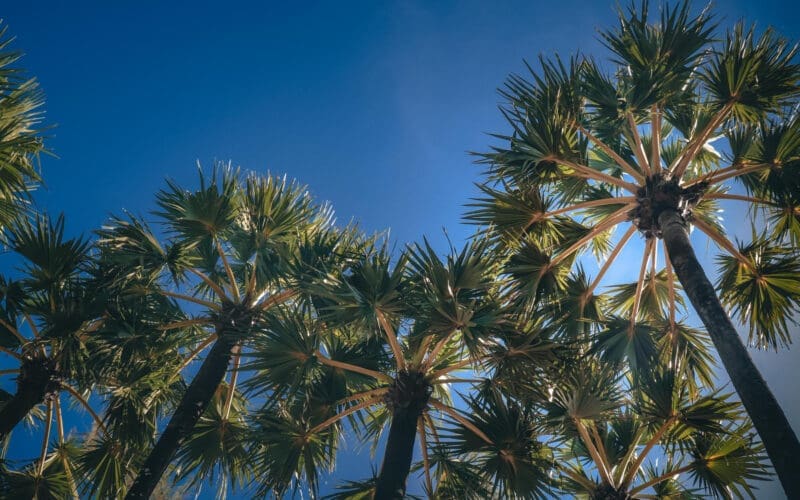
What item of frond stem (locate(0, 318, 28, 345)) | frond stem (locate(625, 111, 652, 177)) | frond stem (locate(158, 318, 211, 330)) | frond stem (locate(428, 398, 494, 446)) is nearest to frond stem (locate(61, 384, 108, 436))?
frond stem (locate(0, 318, 28, 345))

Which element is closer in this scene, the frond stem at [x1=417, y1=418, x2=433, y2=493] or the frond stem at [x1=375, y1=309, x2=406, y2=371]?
the frond stem at [x1=375, y1=309, x2=406, y2=371]

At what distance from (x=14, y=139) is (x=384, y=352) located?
511cm

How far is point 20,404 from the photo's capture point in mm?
5891

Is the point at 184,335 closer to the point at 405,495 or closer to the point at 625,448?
the point at 405,495

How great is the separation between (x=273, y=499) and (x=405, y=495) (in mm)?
1461

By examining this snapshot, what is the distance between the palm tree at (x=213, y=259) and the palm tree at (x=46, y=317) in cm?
45

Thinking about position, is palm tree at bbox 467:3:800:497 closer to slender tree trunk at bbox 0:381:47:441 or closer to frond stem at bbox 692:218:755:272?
→ frond stem at bbox 692:218:755:272

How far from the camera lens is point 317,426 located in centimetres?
547

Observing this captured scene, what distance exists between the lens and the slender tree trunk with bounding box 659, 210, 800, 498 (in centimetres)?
357

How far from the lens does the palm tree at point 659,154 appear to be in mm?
5410

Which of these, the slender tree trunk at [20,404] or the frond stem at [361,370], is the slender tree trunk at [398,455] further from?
the slender tree trunk at [20,404]

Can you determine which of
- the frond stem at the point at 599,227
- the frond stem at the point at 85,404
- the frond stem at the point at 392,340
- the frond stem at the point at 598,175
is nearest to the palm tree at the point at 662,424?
the frond stem at the point at 599,227

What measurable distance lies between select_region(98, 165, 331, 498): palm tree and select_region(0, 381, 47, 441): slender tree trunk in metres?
1.20

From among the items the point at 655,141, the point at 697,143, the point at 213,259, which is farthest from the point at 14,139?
the point at 697,143
